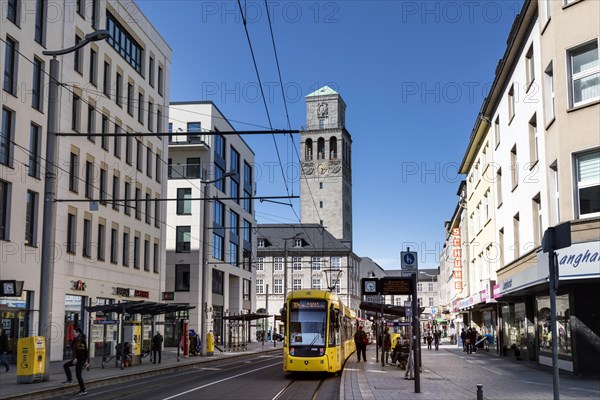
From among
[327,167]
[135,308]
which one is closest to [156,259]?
[135,308]

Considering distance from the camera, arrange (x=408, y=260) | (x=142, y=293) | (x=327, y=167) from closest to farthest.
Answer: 1. (x=408, y=260)
2. (x=142, y=293)
3. (x=327, y=167)

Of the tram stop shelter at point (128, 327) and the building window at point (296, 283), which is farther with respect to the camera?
the building window at point (296, 283)

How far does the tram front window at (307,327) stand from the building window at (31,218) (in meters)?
13.4

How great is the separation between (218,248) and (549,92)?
143 feet

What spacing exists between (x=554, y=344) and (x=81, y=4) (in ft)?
112

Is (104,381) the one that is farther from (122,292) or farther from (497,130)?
(497,130)

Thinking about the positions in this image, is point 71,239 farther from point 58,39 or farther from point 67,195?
point 58,39

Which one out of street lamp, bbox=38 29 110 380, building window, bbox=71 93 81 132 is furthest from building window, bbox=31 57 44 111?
street lamp, bbox=38 29 110 380

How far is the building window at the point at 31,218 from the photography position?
1248 inches

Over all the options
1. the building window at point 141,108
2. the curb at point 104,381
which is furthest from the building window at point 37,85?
the building window at point 141,108

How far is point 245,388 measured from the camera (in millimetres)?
21094

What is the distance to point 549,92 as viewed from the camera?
23.8m

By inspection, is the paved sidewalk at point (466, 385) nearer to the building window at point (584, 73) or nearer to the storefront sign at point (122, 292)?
the building window at point (584, 73)

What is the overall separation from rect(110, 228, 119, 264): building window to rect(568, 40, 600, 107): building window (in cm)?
2847
